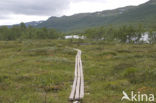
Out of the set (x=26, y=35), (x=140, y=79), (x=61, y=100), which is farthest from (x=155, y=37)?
(x=61, y=100)

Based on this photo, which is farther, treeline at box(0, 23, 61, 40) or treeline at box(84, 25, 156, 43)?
treeline at box(0, 23, 61, 40)

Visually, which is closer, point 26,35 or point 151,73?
point 151,73

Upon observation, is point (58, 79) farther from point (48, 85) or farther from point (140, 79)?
point (140, 79)

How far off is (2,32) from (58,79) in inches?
4149

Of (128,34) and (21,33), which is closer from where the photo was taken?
(128,34)

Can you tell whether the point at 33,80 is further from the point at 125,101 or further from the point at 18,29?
the point at 18,29

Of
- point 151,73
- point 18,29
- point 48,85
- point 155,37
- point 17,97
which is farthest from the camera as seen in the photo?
point 18,29

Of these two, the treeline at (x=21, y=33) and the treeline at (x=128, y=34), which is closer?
the treeline at (x=128, y=34)

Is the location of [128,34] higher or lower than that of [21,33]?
lower

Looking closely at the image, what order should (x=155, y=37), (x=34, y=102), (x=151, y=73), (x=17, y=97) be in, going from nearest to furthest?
(x=34, y=102)
(x=17, y=97)
(x=151, y=73)
(x=155, y=37)

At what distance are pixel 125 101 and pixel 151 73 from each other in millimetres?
8106

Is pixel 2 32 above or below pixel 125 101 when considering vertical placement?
above

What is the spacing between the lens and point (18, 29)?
11881cm

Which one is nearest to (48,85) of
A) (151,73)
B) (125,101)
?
(125,101)
